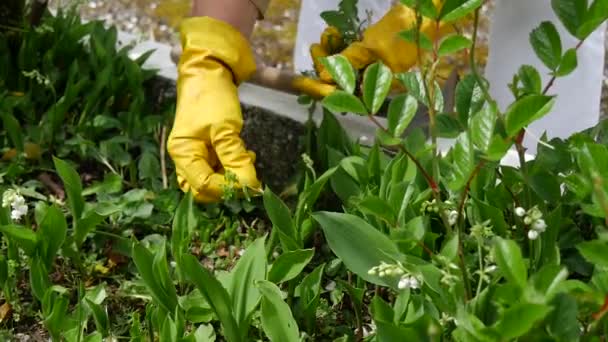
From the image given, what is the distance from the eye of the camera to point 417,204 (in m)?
1.24

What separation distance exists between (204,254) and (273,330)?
436mm

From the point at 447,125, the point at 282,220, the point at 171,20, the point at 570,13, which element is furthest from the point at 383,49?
the point at 171,20

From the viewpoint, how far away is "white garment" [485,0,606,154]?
5.66ft

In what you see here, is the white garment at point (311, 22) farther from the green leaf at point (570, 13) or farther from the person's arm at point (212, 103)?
the green leaf at point (570, 13)

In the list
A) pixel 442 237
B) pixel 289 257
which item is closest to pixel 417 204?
pixel 442 237

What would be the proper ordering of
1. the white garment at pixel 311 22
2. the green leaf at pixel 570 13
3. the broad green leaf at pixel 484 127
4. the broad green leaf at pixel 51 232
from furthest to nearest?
the white garment at pixel 311 22 → the broad green leaf at pixel 51 232 → the green leaf at pixel 570 13 → the broad green leaf at pixel 484 127

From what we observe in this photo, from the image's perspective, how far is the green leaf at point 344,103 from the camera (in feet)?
3.04

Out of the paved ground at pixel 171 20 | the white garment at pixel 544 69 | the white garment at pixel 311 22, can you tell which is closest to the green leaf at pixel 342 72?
the white garment at pixel 544 69

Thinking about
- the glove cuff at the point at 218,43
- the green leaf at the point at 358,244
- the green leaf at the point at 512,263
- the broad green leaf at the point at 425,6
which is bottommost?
the green leaf at the point at 358,244

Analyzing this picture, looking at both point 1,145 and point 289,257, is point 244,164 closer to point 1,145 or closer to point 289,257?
point 289,257

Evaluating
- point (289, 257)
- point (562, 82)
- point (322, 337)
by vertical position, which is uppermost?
point (562, 82)

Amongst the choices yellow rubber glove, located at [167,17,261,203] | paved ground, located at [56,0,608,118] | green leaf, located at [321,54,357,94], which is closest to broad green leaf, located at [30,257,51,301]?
yellow rubber glove, located at [167,17,261,203]

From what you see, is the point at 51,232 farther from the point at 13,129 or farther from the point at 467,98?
the point at 467,98

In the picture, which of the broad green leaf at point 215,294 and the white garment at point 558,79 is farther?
the white garment at point 558,79
